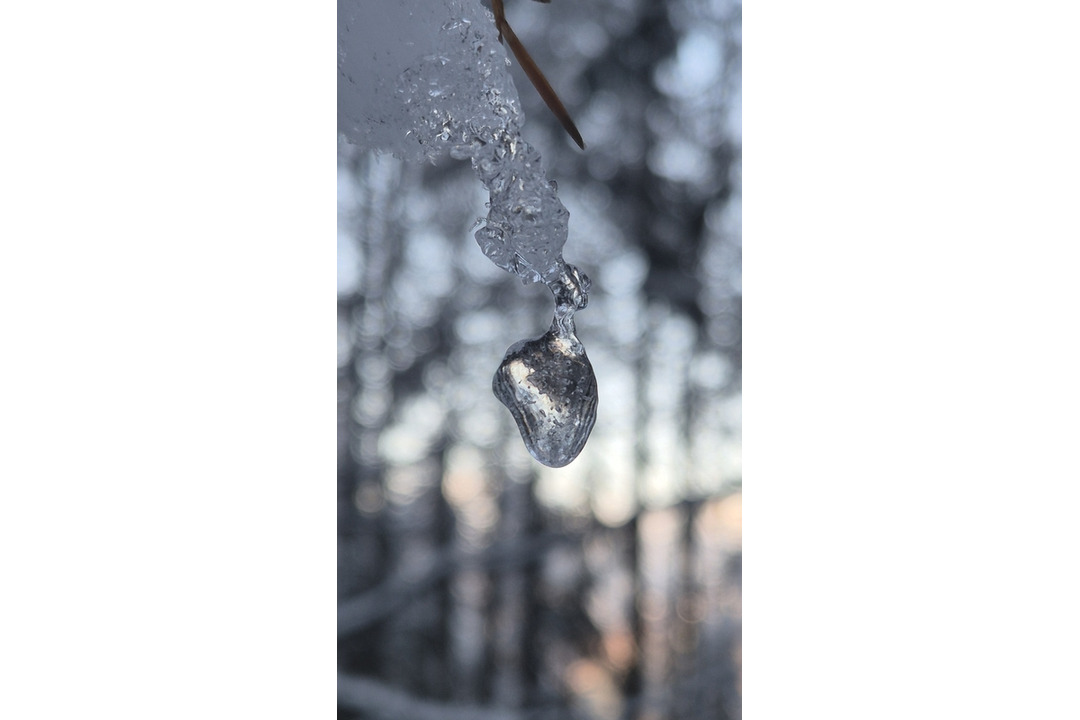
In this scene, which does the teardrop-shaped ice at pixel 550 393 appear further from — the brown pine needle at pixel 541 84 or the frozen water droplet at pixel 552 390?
the brown pine needle at pixel 541 84

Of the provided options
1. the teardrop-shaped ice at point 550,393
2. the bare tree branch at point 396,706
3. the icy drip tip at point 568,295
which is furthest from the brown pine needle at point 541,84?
the bare tree branch at point 396,706

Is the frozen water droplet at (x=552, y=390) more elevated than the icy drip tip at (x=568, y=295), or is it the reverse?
the icy drip tip at (x=568, y=295)

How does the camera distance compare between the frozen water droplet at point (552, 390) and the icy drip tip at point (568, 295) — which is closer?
the frozen water droplet at point (552, 390)

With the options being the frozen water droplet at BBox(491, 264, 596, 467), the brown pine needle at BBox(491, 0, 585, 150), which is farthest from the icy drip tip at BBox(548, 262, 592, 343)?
the brown pine needle at BBox(491, 0, 585, 150)
